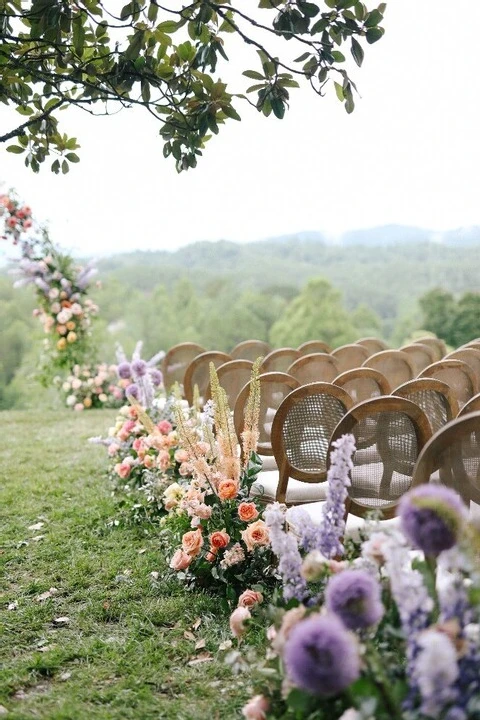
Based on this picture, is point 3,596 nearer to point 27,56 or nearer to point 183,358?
point 27,56

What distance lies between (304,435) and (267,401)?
2.61ft

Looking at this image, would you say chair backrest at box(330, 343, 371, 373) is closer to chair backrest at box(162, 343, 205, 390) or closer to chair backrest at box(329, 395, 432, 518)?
chair backrest at box(162, 343, 205, 390)

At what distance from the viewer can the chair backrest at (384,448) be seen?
2816 mm

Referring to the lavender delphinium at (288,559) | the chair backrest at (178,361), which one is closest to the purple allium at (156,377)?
the chair backrest at (178,361)

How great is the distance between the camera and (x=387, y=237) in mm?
14062

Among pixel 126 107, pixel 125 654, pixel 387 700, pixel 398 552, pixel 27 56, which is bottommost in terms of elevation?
pixel 125 654

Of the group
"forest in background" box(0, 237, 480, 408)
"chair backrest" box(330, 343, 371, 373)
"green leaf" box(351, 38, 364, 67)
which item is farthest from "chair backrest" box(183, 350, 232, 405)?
"forest in background" box(0, 237, 480, 408)

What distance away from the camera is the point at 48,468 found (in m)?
5.92

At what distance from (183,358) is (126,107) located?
3.45 m

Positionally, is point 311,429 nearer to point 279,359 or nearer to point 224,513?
point 224,513

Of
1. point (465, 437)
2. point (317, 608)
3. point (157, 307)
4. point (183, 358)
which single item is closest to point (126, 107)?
point (465, 437)

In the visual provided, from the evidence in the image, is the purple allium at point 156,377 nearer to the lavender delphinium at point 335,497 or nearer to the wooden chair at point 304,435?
the wooden chair at point 304,435

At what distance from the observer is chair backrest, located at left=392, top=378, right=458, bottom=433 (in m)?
3.33

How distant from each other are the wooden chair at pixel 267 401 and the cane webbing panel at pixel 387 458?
106cm
